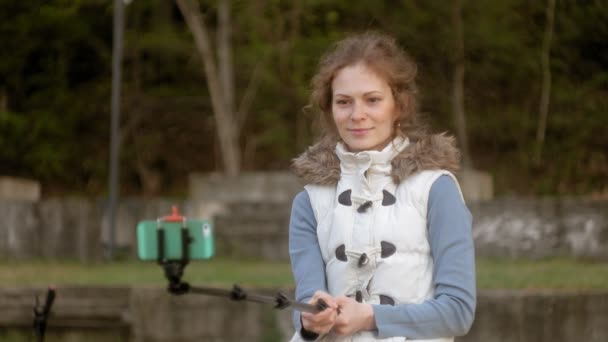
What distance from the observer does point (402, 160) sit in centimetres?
264

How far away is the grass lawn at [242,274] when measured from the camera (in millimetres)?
7660

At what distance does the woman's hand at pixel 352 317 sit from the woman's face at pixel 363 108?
38 centimetres

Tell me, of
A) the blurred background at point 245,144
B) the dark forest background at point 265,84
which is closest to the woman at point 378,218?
the blurred background at point 245,144

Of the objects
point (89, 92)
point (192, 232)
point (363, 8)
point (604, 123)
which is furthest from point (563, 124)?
point (192, 232)

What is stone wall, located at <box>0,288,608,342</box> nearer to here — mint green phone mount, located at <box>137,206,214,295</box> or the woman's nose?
the woman's nose

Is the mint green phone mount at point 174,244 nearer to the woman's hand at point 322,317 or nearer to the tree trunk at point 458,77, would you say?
the woman's hand at point 322,317

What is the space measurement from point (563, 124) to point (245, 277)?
921 cm

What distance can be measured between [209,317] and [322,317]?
5521mm

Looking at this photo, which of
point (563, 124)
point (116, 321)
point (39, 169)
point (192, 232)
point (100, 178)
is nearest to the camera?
point (192, 232)

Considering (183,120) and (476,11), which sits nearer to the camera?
(476,11)

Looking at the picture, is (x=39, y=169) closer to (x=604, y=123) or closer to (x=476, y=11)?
(x=476, y=11)

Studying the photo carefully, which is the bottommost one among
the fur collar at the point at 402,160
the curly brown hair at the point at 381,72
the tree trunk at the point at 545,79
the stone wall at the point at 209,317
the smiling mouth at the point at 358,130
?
the stone wall at the point at 209,317

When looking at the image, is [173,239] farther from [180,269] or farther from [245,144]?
[245,144]

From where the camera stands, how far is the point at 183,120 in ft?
70.4
